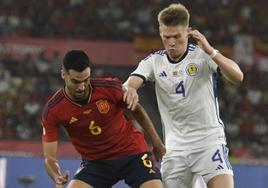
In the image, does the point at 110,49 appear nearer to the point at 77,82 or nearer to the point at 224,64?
the point at 77,82

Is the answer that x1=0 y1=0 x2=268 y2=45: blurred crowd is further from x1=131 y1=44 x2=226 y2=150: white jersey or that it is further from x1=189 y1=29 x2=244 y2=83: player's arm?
x1=189 y1=29 x2=244 y2=83: player's arm

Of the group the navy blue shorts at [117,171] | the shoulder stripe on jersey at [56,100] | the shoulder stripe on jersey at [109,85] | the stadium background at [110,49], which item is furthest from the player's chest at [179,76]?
the stadium background at [110,49]

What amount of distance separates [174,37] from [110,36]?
15.0 meters

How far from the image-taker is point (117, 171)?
6145 millimetres

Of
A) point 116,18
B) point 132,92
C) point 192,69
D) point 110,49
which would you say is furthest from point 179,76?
point 116,18

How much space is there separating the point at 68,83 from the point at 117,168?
84 centimetres

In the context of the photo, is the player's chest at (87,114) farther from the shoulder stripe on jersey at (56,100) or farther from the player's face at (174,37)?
the player's face at (174,37)

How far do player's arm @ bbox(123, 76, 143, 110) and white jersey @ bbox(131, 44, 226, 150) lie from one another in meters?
0.07

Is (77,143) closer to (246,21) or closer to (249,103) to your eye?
(249,103)

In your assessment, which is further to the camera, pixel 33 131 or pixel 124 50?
pixel 124 50

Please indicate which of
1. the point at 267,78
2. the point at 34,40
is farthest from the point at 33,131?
the point at 267,78

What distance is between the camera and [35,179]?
39.2 ft

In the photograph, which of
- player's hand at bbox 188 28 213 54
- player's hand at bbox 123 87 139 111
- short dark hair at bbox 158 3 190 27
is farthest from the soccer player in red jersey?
player's hand at bbox 188 28 213 54

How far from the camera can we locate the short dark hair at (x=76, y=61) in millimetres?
5719
